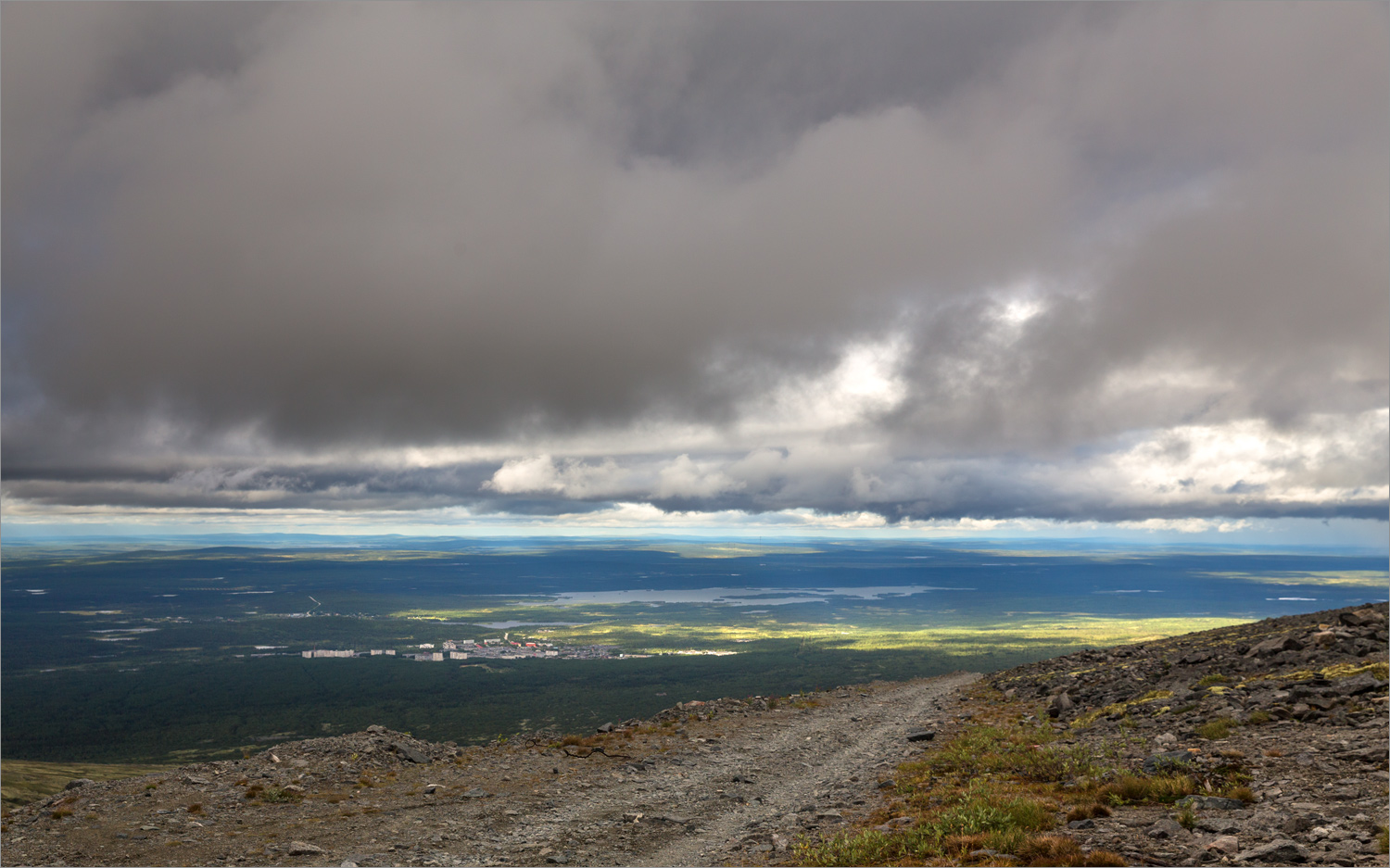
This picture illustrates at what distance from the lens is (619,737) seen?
123 ft

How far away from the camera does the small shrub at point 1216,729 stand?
Answer: 26953 mm

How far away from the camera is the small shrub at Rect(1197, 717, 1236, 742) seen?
88.4ft

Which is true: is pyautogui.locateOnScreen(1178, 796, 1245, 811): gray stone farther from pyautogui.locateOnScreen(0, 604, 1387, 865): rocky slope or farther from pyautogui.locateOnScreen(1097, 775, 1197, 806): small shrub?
pyautogui.locateOnScreen(1097, 775, 1197, 806): small shrub

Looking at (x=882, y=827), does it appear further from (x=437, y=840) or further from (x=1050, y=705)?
(x=1050, y=705)

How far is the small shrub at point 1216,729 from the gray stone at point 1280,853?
48.5 ft

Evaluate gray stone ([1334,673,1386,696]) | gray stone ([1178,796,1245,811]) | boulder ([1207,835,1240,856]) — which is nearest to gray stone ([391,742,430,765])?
gray stone ([1178,796,1245,811])

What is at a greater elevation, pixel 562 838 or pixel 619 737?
pixel 562 838

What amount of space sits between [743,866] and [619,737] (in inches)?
802

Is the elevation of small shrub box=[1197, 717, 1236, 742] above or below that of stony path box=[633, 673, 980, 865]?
above

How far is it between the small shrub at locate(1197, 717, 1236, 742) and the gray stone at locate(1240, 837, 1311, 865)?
14.8m

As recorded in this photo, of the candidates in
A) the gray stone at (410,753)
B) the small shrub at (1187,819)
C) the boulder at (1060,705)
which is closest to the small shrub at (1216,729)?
the small shrub at (1187,819)

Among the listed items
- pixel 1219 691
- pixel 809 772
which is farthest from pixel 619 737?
pixel 1219 691

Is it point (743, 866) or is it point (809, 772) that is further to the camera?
point (809, 772)

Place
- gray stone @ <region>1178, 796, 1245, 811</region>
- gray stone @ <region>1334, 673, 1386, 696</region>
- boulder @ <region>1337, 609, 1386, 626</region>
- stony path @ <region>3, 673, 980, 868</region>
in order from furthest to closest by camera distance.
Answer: boulder @ <region>1337, 609, 1386, 626</region>
gray stone @ <region>1334, 673, 1386, 696</region>
stony path @ <region>3, 673, 980, 868</region>
gray stone @ <region>1178, 796, 1245, 811</region>
